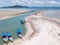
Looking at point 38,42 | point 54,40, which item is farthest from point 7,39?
point 54,40

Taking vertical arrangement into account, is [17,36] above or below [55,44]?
below

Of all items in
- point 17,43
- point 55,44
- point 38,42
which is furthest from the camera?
point 17,43

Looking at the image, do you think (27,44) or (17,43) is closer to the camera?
(27,44)

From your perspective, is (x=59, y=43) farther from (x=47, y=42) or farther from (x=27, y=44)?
(x=27, y=44)

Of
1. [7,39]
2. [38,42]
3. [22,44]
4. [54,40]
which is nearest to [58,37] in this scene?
[54,40]

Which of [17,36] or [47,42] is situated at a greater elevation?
[47,42]

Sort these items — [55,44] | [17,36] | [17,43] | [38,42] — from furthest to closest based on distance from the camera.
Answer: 1. [17,36]
2. [17,43]
3. [38,42]
4. [55,44]

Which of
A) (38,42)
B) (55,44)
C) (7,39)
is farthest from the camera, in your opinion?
(7,39)

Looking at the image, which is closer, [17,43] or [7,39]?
[17,43]

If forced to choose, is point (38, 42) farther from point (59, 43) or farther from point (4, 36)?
point (4, 36)
